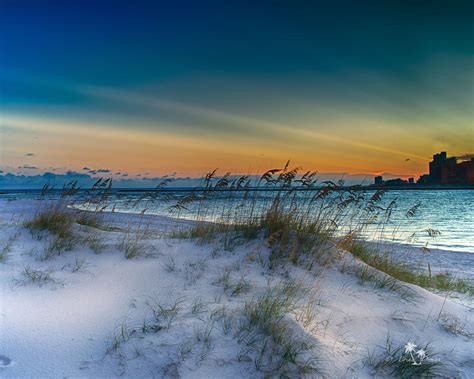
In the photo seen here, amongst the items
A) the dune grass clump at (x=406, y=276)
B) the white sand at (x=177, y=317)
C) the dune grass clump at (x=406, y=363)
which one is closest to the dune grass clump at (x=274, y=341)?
the white sand at (x=177, y=317)

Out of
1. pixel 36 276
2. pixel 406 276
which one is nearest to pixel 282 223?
pixel 406 276

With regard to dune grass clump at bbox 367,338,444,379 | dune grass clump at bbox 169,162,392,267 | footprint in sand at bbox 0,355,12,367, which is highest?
dune grass clump at bbox 169,162,392,267

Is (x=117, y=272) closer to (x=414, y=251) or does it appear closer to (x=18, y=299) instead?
(x=18, y=299)

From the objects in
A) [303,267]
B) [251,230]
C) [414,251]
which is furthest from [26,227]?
[414,251]

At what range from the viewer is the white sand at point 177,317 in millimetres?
3002

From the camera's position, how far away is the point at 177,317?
3592 millimetres

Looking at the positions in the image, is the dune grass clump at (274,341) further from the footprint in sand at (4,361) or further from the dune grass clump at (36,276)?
the dune grass clump at (36,276)

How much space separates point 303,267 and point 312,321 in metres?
1.53

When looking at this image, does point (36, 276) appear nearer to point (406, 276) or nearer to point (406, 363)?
point (406, 363)

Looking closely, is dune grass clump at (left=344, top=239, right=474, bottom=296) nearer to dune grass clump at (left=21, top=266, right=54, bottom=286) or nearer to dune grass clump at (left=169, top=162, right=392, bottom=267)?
dune grass clump at (left=169, top=162, right=392, bottom=267)

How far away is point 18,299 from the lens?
13.4ft

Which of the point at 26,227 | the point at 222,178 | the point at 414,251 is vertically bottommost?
the point at 414,251

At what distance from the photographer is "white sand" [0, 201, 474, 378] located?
9.85ft

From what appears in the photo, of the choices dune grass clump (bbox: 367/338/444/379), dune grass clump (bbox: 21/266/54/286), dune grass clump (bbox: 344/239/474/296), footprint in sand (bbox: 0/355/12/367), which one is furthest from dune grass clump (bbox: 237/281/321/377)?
dune grass clump (bbox: 344/239/474/296)
